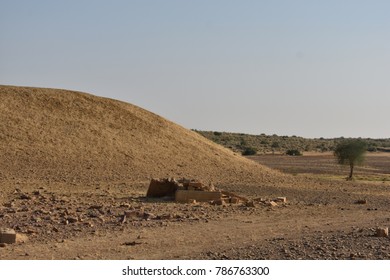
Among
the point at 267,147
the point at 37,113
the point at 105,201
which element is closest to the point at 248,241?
the point at 105,201

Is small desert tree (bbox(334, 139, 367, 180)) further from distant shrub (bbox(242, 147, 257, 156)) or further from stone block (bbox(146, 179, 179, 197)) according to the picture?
distant shrub (bbox(242, 147, 257, 156))

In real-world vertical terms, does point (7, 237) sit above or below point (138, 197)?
below

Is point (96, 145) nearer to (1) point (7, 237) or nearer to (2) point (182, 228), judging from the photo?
(2) point (182, 228)

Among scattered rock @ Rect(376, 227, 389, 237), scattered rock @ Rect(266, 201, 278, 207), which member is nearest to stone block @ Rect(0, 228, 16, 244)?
scattered rock @ Rect(376, 227, 389, 237)

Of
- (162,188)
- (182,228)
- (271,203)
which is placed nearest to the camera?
(182,228)

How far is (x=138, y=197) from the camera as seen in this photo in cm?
2195

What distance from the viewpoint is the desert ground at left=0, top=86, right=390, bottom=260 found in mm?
12609

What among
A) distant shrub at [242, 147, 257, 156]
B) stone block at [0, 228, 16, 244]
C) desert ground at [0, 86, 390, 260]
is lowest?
stone block at [0, 228, 16, 244]

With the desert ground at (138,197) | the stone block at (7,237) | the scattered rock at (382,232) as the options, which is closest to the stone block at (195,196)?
the desert ground at (138,197)

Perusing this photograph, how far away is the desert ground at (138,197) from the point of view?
12609 mm

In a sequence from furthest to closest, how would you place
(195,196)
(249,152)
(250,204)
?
(249,152) < (195,196) < (250,204)

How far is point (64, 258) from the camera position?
11.7m

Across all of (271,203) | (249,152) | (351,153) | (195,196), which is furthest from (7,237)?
(249,152)

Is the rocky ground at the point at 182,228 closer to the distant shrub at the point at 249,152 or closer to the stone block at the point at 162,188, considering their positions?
the stone block at the point at 162,188
